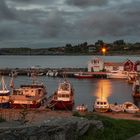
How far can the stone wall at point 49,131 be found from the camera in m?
8.20

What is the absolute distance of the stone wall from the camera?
8195 mm

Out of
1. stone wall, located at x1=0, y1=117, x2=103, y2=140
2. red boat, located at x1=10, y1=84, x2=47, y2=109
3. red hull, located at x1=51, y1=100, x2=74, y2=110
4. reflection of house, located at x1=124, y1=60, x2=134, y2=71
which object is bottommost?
red hull, located at x1=51, y1=100, x2=74, y2=110

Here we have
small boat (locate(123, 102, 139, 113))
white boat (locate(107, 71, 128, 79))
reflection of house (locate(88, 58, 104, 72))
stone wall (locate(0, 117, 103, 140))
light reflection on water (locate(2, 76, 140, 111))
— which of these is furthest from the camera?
reflection of house (locate(88, 58, 104, 72))

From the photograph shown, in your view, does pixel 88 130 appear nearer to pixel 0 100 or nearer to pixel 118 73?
pixel 0 100

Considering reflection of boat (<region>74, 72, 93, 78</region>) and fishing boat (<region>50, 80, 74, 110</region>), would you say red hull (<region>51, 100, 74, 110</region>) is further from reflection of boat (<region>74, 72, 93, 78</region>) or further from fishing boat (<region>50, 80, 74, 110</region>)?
reflection of boat (<region>74, 72, 93, 78</region>)

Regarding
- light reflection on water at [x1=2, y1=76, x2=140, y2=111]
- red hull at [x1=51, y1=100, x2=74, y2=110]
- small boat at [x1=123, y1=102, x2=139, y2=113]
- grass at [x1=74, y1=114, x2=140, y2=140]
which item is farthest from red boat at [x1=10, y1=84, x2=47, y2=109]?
grass at [x1=74, y1=114, x2=140, y2=140]

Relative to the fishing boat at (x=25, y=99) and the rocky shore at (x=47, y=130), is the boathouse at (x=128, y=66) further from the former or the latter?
the rocky shore at (x=47, y=130)

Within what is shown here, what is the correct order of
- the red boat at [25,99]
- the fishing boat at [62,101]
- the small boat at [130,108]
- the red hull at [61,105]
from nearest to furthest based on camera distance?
the small boat at [130,108] → the red boat at [25,99] → the red hull at [61,105] → the fishing boat at [62,101]

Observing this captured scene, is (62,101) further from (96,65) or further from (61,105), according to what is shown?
(96,65)

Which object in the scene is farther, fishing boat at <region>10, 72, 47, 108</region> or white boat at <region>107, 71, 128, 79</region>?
white boat at <region>107, 71, 128, 79</region>

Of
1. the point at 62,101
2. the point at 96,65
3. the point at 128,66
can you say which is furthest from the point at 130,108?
the point at 96,65

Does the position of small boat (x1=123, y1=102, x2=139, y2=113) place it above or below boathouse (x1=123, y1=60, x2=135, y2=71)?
below

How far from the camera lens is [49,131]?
8.78m

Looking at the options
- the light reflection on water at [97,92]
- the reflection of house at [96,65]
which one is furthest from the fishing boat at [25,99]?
the reflection of house at [96,65]
